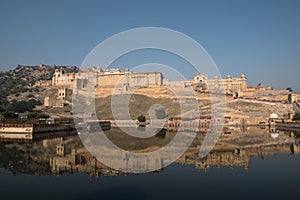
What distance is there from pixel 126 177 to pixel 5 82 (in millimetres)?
80171

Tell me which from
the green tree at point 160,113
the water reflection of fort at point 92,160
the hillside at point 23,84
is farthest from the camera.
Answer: the hillside at point 23,84

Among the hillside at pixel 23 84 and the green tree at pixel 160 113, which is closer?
the green tree at pixel 160 113

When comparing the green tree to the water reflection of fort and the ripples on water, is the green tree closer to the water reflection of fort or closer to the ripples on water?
the water reflection of fort

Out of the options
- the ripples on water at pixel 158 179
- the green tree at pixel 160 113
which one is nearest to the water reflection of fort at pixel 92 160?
the ripples on water at pixel 158 179

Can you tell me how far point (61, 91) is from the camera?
170 feet

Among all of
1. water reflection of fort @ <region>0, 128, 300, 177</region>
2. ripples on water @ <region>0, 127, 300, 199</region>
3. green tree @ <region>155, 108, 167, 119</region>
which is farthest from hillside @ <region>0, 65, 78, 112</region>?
ripples on water @ <region>0, 127, 300, 199</region>

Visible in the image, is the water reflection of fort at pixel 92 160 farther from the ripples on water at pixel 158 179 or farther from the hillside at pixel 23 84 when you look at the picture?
the hillside at pixel 23 84

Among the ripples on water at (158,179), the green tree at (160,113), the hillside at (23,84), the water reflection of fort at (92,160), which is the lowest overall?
the ripples on water at (158,179)

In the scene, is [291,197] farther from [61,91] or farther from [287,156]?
[61,91]

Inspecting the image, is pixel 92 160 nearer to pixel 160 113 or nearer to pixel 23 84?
pixel 160 113

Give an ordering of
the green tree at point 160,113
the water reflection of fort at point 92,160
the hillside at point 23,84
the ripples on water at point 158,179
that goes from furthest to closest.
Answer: the hillside at point 23,84
the green tree at point 160,113
the water reflection of fort at point 92,160
the ripples on water at point 158,179

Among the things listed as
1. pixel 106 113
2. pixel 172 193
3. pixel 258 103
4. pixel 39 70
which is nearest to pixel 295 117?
pixel 258 103

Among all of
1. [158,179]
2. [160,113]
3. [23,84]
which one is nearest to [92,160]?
[158,179]

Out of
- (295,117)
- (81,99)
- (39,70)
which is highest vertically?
(39,70)
